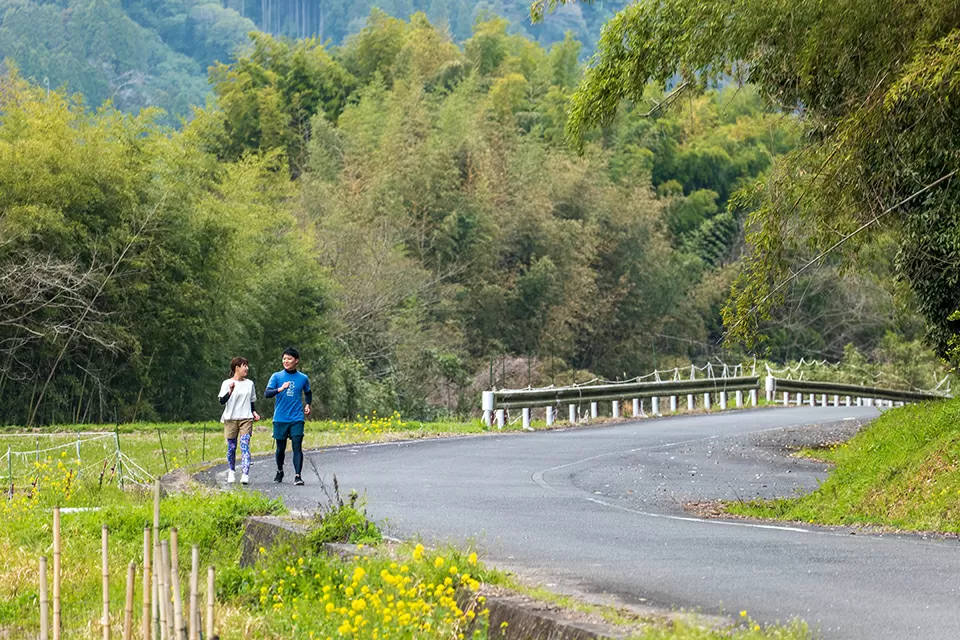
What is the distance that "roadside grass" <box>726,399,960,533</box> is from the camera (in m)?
13.6

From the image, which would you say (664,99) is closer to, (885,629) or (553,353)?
(885,629)

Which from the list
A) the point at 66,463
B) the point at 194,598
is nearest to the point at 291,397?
the point at 66,463

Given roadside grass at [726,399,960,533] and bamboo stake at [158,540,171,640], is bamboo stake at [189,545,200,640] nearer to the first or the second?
bamboo stake at [158,540,171,640]

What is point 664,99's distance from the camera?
15891 mm

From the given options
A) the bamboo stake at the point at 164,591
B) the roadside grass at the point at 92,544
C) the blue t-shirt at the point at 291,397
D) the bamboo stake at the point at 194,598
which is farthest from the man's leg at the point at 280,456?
the bamboo stake at the point at 194,598

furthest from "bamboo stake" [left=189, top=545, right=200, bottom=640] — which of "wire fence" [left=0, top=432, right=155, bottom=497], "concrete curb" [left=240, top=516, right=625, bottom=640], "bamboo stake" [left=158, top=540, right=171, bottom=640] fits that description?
"wire fence" [left=0, top=432, right=155, bottom=497]

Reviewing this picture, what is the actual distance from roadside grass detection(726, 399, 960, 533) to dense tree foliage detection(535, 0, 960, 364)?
1.93 m

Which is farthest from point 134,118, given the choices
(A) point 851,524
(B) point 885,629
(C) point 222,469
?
(B) point 885,629

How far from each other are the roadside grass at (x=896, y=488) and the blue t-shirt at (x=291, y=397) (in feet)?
17.8

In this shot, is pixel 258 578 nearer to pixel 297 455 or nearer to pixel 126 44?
pixel 297 455

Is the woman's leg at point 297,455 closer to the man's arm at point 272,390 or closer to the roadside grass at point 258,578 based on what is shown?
the man's arm at point 272,390

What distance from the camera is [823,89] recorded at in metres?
16.5

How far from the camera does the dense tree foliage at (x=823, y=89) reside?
1398 centimetres

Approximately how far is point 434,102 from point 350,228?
1975 centimetres
